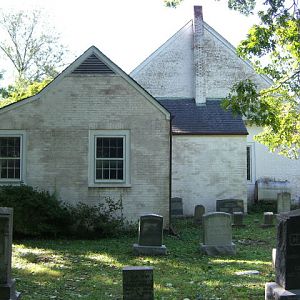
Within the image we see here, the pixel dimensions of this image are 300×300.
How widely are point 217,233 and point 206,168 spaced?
34.3ft

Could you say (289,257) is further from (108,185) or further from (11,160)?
(11,160)

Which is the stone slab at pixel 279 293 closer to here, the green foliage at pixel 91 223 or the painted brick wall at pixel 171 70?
the green foliage at pixel 91 223

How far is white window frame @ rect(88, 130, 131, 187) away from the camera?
56.5 ft

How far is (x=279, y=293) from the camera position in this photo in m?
7.05

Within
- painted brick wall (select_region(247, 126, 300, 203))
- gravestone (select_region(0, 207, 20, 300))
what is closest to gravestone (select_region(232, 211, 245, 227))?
painted brick wall (select_region(247, 126, 300, 203))

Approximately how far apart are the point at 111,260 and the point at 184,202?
1189 cm

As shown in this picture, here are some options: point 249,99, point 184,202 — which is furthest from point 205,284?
point 184,202

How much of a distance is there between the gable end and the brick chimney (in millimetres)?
10173

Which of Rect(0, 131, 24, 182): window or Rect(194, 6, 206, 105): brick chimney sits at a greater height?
Rect(194, 6, 206, 105): brick chimney

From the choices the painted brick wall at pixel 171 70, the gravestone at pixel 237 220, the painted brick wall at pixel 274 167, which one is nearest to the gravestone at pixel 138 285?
the gravestone at pixel 237 220

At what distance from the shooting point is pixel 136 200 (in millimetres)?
17281

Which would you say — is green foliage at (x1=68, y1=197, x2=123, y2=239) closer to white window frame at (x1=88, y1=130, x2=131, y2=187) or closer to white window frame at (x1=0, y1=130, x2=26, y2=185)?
white window frame at (x1=88, y1=130, x2=131, y2=187)

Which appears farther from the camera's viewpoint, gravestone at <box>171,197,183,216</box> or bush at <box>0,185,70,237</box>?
gravestone at <box>171,197,183,216</box>

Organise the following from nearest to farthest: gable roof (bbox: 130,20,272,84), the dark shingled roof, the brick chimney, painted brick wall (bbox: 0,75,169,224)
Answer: painted brick wall (bbox: 0,75,169,224), the dark shingled roof, the brick chimney, gable roof (bbox: 130,20,272,84)
